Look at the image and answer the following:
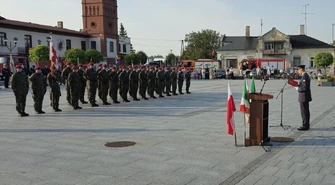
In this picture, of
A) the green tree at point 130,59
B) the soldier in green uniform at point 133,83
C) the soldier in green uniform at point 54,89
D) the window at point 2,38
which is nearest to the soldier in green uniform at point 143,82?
the soldier in green uniform at point 133,83

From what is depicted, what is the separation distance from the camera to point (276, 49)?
208 ft

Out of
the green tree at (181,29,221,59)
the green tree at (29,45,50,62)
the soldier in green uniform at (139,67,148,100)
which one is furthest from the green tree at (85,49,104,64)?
the soldier in green uniform at (139,67,148,100)

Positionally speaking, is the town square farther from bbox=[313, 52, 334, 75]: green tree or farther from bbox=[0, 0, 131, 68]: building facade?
bbox=[313, 52, 334, 75]: green tree

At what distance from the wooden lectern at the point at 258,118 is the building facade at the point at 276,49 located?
183ft

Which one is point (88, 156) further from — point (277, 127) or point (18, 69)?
point (18, 69)

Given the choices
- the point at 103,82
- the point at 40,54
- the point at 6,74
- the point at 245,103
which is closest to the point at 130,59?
the point at 40,54

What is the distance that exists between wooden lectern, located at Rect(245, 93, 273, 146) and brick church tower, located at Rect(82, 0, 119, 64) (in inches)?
2283

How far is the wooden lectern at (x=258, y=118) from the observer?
7574mm

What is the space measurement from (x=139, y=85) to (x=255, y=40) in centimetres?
5203

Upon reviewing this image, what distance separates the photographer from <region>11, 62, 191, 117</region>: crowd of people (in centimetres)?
1308

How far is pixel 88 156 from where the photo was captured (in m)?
7.00

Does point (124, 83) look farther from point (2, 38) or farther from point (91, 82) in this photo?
point (2, 38)

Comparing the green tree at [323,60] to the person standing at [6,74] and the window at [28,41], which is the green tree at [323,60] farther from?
the person standing at [6,74]

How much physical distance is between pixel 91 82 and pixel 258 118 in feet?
31.0
